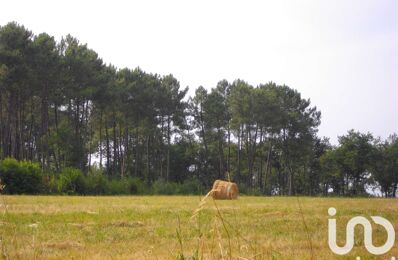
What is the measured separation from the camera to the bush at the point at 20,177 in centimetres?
3534

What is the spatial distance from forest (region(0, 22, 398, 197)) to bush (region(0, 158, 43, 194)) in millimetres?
9508

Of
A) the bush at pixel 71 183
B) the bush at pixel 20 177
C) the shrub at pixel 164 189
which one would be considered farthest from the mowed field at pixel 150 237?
the shrub at pixel 164 189

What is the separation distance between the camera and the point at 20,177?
36125mm

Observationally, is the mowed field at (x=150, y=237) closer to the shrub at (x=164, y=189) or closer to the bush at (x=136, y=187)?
the bush at (x=136, y=187)

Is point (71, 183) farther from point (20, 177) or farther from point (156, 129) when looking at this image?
point (156, 129)

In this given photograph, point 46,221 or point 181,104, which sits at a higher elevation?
point 181,104

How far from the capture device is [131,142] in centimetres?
7744

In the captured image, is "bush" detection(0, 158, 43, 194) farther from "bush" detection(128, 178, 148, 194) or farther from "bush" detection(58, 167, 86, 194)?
"bush" detection(128, 178, 148, 194)

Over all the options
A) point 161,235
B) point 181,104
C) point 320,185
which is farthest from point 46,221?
point 320,185

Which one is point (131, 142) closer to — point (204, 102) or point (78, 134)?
point (204, 102)

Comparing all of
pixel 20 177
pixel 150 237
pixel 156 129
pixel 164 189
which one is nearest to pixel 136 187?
pixel 164 189

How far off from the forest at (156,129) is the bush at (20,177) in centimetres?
951

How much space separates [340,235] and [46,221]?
713cm

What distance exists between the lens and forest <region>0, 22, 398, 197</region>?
5319 cm
